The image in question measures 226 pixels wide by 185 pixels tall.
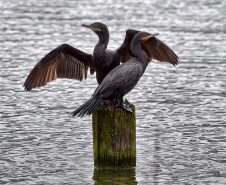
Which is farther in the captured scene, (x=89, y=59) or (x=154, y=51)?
(x=154, y=51)

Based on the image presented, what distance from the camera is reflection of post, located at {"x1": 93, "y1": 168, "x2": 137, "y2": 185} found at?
8117mm

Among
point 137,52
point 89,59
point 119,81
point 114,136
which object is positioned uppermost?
point 137,52

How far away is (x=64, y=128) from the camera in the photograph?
1059 centimetres

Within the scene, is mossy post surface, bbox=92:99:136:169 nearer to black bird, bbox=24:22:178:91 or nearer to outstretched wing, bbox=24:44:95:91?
black bird, bbox=24:22:178:91

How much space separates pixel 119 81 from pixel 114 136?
0.74 meters

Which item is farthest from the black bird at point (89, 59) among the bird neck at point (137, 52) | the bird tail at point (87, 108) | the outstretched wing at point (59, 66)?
the bird tail at point (87, 108)

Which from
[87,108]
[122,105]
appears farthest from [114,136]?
[87,108]

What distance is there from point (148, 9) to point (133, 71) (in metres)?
19.0

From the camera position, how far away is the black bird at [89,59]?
27.8 ft

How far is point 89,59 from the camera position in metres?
8.95

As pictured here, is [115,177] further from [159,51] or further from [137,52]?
[159,51]

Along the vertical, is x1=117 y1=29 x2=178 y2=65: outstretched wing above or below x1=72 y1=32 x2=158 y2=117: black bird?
above

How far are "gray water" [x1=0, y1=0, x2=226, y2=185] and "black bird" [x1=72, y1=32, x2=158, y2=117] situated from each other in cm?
111

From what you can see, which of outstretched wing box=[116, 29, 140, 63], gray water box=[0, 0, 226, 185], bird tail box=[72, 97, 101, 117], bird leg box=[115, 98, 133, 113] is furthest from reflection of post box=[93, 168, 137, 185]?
outstretched wing box=[116, 29, 140, 63]
